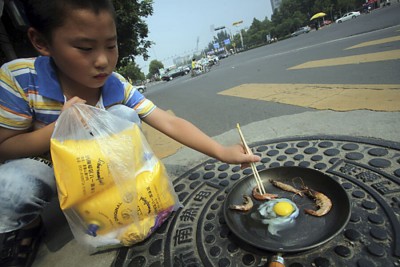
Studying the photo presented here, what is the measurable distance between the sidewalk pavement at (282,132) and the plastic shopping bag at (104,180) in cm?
22

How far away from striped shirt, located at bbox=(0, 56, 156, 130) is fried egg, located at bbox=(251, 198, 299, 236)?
4.20ft

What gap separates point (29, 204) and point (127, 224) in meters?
0.57

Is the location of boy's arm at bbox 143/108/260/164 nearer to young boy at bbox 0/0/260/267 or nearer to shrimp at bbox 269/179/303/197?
young boy at bbox 0/0/260/267

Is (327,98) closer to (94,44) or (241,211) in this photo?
(241,211)

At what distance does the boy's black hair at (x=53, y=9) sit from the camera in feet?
3.79

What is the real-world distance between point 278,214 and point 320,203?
226 millimetres

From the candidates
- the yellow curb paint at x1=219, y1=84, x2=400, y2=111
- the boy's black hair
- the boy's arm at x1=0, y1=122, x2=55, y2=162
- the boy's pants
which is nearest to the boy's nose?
the boy's black hair

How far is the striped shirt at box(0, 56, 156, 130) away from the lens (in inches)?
52.6

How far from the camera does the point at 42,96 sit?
1.41 meters

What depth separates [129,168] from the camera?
1270 millimetres

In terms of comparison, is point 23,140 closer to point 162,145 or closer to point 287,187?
A: point 287,187

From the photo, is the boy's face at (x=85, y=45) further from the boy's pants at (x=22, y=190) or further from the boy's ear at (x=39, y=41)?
the boy's pants at (x=22, y=190)

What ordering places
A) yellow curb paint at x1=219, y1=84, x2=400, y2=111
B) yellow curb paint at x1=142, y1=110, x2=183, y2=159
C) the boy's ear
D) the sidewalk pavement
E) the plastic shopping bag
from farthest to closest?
yellow curb paint at x1=142, y1=110, x2=183, y2=159 < yellow curb paint at x1=219, y1=84, x2=400, y2=111 < the sidewalk pavement < the boy's ear < the plastic shopping bag

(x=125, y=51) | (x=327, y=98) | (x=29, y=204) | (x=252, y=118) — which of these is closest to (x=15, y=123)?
(x=29, y=204)
